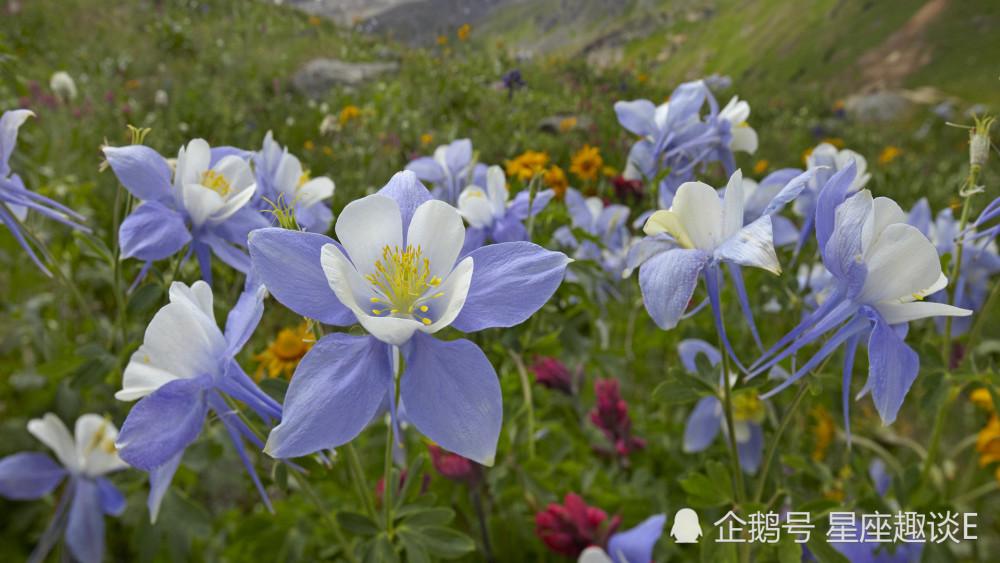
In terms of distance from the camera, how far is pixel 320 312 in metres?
0.68

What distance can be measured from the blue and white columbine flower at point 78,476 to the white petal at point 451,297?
1.34 meters

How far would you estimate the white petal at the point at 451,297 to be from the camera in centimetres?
65

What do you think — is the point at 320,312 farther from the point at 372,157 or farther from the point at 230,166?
the point at 372,157

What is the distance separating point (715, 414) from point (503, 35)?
5.17m

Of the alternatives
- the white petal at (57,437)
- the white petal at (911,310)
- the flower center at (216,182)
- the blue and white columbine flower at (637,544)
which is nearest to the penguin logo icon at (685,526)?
the blue and white columbine flower at (637,544)

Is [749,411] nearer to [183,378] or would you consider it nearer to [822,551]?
[822,551]

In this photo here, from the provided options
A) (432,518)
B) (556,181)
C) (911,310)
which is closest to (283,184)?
(432,518)

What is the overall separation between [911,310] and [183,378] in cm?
95

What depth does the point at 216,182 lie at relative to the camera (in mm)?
1075

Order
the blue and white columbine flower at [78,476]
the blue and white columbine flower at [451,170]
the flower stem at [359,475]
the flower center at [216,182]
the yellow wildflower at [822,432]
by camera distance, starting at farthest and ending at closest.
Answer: the yellow wildflower at [822,432]
the blue and white columbine flower at [451,170]
the blue and white columbine flower at [78,476]
the flower center at [216,182]
the flower stem at [359,475]

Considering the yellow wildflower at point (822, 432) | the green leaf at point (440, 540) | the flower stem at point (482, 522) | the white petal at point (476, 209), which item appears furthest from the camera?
the yellow wildflower at point (822, 432)

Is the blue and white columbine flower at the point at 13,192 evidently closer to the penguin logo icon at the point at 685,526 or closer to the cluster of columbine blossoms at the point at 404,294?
the cluster of columbine blossoms at the point at 404,294

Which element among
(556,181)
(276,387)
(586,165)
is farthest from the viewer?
(586,165)

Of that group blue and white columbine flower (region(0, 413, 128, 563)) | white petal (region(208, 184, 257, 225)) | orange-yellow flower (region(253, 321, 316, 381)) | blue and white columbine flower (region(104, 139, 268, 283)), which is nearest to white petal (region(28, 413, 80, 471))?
blue and white columbine flower (region(0, 413, 128, 563))
